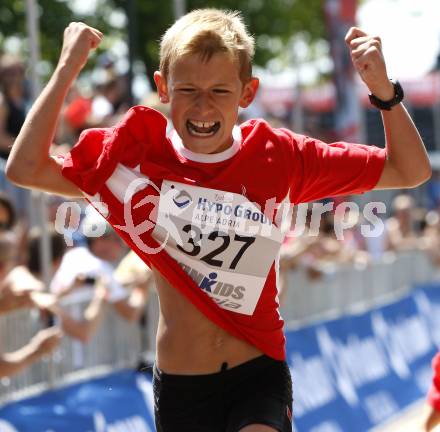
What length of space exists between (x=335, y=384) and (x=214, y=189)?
5.19 meters

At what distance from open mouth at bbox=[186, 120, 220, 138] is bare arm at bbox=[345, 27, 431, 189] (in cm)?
53

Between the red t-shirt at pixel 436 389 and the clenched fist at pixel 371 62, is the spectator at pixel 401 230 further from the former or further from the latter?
the clenched fist at pixel 371 62

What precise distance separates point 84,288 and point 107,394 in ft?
2.63

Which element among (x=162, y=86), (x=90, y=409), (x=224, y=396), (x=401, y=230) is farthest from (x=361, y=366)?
(x=162, y=86)

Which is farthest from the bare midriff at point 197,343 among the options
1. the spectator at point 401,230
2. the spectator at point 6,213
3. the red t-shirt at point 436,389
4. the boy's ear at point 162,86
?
the spectator at point 401,230

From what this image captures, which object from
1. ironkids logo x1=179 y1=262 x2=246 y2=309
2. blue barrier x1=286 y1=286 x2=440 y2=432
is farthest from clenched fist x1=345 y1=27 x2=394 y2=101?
blue barrier x1=286 y1=286 x2=440 y2=432

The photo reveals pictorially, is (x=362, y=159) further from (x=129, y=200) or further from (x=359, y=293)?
(x=359, y=293)

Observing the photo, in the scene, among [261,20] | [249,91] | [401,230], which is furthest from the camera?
[261,20]

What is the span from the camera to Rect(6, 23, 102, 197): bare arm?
3688 mm

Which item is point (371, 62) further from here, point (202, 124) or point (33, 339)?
point (33, 339)

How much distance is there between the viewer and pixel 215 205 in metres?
3.89

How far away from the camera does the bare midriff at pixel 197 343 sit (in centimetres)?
390

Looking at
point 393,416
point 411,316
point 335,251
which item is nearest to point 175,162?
point 393,416

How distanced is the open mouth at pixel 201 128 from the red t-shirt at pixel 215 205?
11 centimetres
